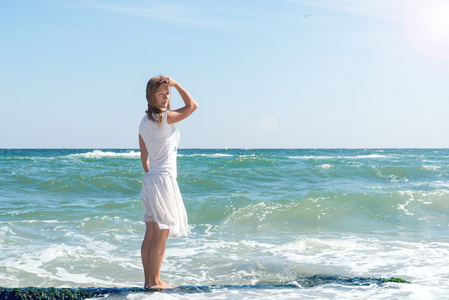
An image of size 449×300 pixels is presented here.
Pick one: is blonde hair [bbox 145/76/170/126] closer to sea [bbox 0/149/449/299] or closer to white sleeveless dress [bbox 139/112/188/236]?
white sleeveless dress [bbox 139/112/188/236]

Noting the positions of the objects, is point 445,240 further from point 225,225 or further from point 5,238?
point 5,238

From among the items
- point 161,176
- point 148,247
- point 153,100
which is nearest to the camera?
point 153,100

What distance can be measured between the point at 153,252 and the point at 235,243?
3.51 m

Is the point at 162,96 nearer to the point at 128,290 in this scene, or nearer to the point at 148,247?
the point at 148,247

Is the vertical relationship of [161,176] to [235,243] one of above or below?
above

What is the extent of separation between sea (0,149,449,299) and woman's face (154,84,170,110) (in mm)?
1656

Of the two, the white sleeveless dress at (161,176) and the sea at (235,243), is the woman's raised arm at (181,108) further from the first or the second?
the sea at (235,243)

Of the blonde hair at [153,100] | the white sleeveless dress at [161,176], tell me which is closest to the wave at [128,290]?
the white sleeveless dress at [161,176]

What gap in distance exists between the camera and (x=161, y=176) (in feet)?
13.0

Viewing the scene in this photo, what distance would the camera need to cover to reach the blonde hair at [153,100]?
3.85m

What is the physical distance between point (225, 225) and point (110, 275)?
390 cm

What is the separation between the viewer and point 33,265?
5.77m

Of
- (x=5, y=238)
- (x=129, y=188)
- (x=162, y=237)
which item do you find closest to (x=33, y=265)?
(x=5, y=238)

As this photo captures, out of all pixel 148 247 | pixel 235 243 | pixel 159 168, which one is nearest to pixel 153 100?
pixel 159 168
